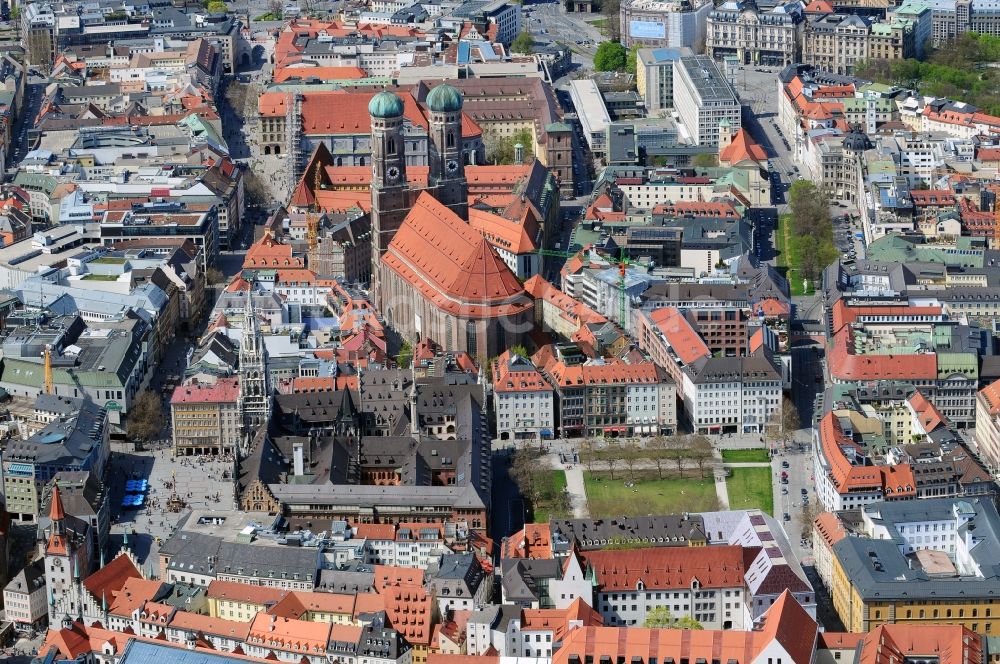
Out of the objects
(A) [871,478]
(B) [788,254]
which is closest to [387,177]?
(B) [788,254]

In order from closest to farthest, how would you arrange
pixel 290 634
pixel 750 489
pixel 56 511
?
pixel 290 634, pixel 56 511, pixel 750 489

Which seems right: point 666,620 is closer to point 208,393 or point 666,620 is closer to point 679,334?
point 679,334

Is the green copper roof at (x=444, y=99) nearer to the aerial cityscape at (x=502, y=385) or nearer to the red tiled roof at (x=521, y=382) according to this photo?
the aerial cityscape at (x=502, y=385)

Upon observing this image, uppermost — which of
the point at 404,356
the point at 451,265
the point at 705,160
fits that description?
the point at 451,265

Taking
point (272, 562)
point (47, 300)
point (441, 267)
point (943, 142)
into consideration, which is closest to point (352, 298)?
point (441, 267)

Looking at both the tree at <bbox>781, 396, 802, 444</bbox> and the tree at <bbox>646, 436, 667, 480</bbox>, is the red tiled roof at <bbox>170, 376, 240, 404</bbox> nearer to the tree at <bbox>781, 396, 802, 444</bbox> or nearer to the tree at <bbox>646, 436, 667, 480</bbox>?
the tree at <bbox>646, 436, 667, 480</bbox>

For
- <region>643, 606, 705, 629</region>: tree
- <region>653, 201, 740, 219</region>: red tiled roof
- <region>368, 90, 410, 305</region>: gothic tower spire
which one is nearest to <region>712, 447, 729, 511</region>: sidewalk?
<region>643, 606, 705, 629</region>: tree
